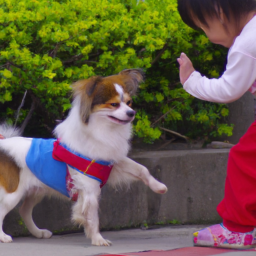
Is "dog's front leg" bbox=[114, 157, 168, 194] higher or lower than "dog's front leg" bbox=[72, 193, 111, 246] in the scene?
higher

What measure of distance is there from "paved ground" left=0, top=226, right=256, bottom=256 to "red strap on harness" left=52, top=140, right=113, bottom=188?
53cm

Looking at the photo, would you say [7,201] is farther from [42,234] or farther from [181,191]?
[181,191]

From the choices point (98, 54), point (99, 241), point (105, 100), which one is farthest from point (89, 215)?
point (98, 54)

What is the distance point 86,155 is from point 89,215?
45cm

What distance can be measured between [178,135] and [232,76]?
271cm

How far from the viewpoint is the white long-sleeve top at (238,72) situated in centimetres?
238

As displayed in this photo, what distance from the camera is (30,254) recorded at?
2.85 metres

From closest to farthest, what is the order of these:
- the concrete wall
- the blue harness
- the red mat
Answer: the red mat
the blue harness
the concrete wall

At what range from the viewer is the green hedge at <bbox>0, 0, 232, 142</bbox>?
145 inches

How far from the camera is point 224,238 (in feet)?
9.09

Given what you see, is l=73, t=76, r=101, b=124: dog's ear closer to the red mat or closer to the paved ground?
the paved ground

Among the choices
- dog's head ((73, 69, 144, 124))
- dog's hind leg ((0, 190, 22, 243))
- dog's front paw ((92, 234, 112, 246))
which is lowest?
dog's front paw ((92, 234, 112, 246))

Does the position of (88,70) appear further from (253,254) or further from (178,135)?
(253,254)

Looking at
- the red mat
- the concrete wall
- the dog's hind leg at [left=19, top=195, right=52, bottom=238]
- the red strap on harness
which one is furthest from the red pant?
the dog's hind leg at [left=19, top=195, right=52, bottom=238]
